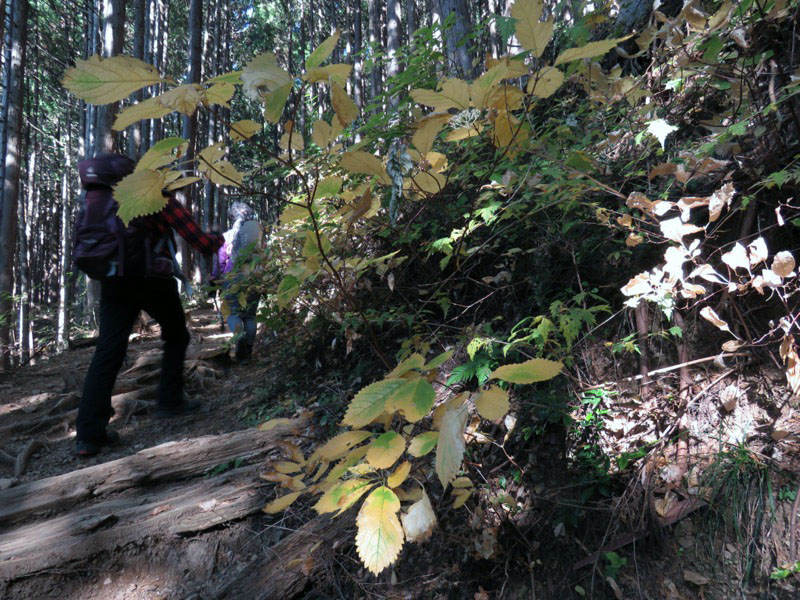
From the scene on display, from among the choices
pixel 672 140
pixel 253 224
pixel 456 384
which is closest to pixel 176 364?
pixel 253 224

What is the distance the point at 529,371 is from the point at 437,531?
1.39 m

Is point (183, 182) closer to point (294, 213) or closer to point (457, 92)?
point (294, 213)

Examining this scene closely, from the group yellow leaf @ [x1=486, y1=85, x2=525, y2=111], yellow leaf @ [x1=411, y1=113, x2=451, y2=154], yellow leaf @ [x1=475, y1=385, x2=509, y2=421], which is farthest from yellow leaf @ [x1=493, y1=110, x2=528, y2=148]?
yellow leaf @ [x1=475, y1=385, x2=509, y2=421]

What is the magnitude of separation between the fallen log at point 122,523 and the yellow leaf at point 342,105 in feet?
6.89

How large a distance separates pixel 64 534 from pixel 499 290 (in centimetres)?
261

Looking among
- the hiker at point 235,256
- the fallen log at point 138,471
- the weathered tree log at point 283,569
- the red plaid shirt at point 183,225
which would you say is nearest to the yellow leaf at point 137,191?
the weathered tree log at point 283,569

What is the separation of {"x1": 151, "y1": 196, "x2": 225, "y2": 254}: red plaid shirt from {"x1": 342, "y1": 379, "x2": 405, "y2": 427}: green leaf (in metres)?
2.72

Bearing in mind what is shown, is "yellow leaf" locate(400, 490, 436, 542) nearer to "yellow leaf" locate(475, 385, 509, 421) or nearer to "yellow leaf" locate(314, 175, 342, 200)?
"yellow leaf" locate(475, 385, 509, 421)

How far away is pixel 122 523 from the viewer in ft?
7.43

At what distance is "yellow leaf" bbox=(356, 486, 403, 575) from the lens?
2.89 ft

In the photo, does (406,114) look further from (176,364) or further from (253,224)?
(253,224)

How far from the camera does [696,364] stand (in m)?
1.97

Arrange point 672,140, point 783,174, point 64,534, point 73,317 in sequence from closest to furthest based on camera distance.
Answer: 1. point 783,174
2. point 64,534
3. point 672,140
4. point 73,317

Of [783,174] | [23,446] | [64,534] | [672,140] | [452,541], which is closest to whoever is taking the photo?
[783,174]
